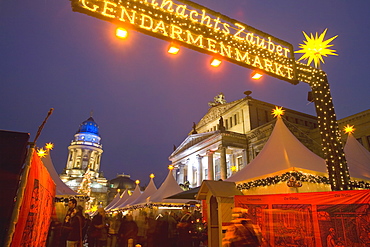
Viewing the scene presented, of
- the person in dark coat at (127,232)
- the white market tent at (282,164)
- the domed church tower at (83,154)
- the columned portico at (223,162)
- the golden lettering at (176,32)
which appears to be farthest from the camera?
the domed church tower at (83,154)

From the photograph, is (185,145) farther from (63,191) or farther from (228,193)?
(228,193)

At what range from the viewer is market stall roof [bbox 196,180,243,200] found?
943 centimetres

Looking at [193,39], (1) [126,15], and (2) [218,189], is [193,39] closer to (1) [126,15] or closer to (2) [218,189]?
(1) [126,15]

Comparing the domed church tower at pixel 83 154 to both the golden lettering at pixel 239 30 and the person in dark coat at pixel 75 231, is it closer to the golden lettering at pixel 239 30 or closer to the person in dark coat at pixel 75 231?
the person in dark coat at pixel 75 231

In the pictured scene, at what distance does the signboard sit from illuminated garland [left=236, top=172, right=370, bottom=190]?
362 cm

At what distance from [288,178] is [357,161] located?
586 centimetres

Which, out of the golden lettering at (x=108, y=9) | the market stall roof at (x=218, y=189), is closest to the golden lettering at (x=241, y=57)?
the golden lettering at (x=108, y=9)

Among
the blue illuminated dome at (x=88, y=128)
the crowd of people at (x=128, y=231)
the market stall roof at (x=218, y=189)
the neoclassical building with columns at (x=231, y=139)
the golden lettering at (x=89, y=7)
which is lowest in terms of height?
the crowd of people at (x=128, y=231)

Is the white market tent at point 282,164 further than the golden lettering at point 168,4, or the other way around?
the white market tent at point 282,164

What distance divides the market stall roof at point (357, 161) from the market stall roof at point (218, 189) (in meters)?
5.23

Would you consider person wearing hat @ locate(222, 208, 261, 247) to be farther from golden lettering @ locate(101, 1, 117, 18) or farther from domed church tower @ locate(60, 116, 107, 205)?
domed church tower @ locate(60, 116, 107, 205)

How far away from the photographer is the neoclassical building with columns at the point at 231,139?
99.7 feet

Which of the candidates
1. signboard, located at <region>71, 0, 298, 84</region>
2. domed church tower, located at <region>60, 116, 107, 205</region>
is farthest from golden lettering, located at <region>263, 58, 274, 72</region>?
domed church tower, located at <region>60, 116, 107, 205</region>

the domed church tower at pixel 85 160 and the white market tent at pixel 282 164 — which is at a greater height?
the domed church tower at pixel 85 160
